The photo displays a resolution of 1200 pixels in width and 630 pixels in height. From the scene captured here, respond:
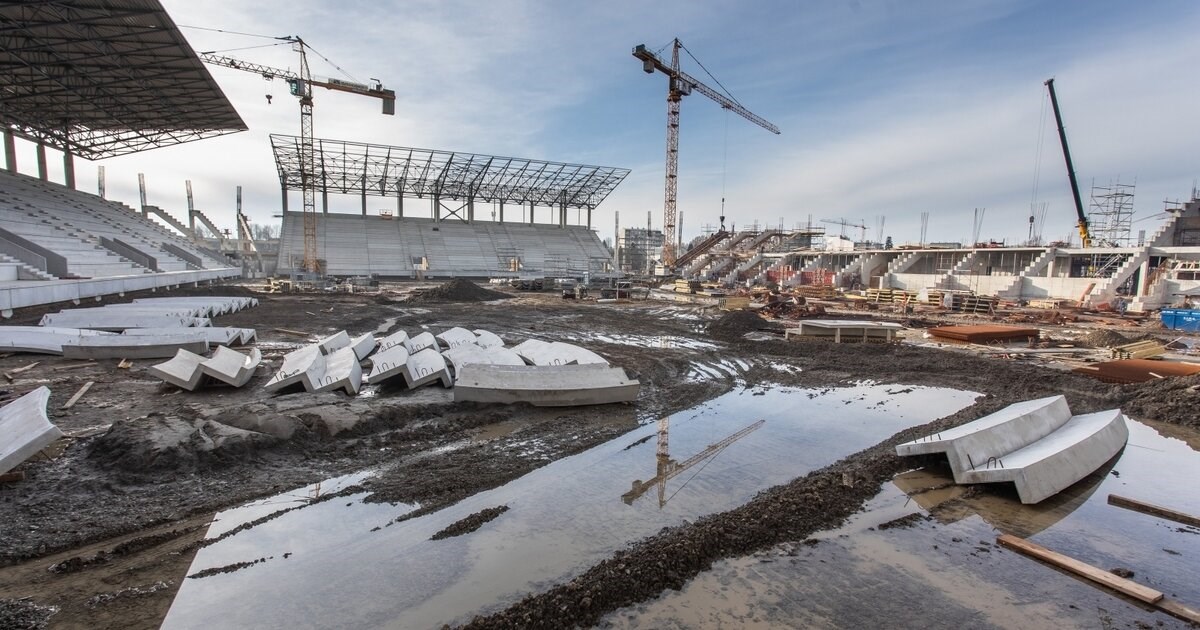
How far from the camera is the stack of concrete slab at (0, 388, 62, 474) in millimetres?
4956

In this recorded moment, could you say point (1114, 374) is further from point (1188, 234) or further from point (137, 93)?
point (137, 93)

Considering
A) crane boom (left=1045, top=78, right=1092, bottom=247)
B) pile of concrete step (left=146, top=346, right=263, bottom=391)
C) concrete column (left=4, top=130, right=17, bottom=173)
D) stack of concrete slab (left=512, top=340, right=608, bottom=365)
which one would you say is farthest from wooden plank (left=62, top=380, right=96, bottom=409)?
crane boom (left=1045, top=78, right=1092, bottom=247)

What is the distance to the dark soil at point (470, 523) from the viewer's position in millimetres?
4561

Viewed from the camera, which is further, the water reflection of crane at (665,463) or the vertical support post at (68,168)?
the vertical support post at (68,168)

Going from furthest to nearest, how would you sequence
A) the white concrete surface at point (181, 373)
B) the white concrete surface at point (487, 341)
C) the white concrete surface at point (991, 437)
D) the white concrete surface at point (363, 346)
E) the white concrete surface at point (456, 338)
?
1. the white concrete surface at point (456, 338)
2. the white concrete surface at point (487, 341)
3. the white concrete surface at point (363, 346)
4. the white concrete surface at point (181, 373)
5. the white concrete surface at point (991, 437)

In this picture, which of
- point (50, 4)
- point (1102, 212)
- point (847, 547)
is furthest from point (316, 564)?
point (1102, 212)

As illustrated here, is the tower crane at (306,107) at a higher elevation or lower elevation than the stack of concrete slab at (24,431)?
higher

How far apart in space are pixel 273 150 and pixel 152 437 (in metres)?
47.2

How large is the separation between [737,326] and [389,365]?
465 inches

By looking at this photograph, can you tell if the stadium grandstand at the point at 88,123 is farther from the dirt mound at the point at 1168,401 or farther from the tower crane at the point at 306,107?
the dirt mound at the point at 1168,401

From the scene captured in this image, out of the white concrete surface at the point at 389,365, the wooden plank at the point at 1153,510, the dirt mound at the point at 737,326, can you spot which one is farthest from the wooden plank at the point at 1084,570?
the dirt mound at the point at 737,326

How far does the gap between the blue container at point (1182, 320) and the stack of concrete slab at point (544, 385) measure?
2181cm

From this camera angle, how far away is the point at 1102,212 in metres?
37.9

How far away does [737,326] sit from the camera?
17312mm
